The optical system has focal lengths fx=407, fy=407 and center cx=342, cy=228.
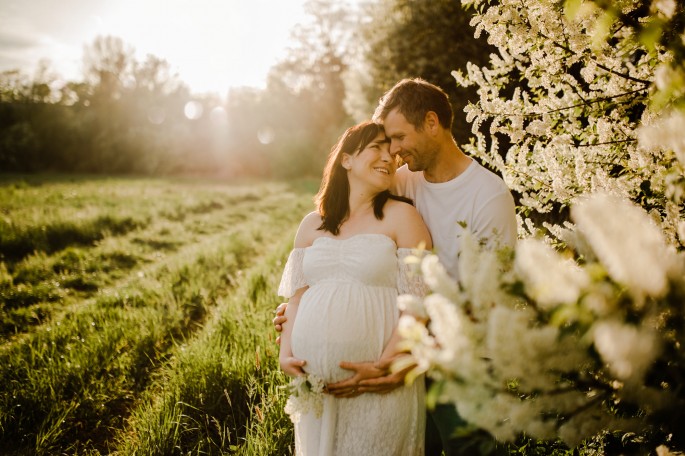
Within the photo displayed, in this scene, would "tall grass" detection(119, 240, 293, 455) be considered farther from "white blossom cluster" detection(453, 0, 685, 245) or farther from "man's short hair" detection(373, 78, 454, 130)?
"white blossom cluster" detection(453, 0, 685, 245)

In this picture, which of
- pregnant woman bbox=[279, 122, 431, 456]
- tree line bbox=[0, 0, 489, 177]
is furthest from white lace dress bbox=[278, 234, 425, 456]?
tree line bbox=[0, 0, 489, 177]

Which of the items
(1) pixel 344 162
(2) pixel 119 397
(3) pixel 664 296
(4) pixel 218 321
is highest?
(1) pixel 344 162

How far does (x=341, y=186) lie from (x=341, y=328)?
3.65 ft

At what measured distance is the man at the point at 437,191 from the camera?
223 centimetres

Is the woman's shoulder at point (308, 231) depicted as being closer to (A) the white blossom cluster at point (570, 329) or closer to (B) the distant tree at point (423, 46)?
(A) the white blossom cluster at point (570, 329)

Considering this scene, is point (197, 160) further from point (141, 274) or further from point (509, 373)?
point (509, 373)

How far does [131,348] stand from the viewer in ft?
14.0

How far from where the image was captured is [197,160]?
38.8 meters

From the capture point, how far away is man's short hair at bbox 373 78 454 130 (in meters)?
2.75

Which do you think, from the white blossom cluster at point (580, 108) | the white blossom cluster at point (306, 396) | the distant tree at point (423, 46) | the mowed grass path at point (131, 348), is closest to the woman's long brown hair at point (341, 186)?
the white blossom cluster at point (580, 108)

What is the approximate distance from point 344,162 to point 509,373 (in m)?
2.15

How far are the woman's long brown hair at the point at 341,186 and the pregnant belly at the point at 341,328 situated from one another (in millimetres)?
528

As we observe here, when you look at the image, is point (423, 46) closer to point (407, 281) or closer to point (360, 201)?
point (360, 201)

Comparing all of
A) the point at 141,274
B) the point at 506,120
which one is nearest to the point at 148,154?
the point at 141,274
